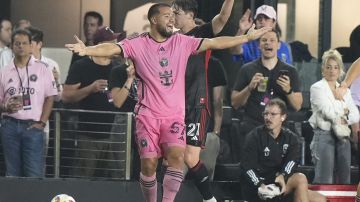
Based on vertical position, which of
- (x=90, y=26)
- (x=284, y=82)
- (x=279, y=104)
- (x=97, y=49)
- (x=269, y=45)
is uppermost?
(x=90, y=26)

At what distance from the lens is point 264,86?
1455 cm

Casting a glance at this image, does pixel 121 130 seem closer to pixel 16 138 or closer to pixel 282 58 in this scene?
pixel 16 138

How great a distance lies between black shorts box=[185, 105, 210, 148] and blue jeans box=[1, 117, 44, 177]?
2112 mm

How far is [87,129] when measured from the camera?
49.6ft

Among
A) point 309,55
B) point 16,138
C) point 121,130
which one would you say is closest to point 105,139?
point 121,130

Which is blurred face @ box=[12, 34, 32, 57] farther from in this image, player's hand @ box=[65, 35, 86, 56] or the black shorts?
player's hand @ box=[65, 35, 86, 56]

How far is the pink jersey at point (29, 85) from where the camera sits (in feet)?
48.3

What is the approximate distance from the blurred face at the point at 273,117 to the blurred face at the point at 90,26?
10.3 ft

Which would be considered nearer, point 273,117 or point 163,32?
point 163,32

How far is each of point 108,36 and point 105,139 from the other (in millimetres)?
1368

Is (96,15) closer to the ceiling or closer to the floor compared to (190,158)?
closer to the ceiling

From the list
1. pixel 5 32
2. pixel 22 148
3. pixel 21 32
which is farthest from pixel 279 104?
pixel 5 32

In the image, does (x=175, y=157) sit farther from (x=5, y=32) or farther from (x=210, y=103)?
(x=5, y=32)

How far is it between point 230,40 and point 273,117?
5.89 feet
